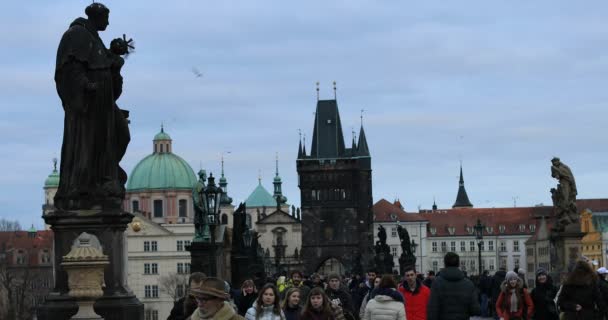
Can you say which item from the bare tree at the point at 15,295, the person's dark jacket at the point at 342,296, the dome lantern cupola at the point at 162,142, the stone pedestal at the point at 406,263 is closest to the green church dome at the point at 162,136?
the dome lantern cupola at the point at 162,142

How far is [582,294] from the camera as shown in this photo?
15.2 metres

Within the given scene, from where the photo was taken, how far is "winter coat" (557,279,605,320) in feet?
49.9

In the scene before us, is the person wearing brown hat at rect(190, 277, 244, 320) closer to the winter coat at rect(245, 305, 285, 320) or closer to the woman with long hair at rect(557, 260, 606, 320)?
the winter coat at rect(245, 305, 285, 320)

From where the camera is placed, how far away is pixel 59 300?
1351cm

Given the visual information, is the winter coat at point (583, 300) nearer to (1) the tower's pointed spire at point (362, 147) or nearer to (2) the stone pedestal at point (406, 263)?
(2) the stone pedestal at point (406, 263)

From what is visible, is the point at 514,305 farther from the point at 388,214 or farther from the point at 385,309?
the point at 388,214

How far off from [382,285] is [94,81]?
3305mm

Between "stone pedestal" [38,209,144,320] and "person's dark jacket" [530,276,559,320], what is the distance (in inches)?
250

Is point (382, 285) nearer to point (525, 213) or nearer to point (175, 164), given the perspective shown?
point (175, 164)

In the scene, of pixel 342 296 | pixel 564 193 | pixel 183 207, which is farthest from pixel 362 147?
pixel 342 296

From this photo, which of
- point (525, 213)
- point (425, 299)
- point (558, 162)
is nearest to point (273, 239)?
point (525, 213)

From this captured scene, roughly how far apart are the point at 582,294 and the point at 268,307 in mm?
4037

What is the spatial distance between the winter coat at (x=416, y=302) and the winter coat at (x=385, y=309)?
1.40 m

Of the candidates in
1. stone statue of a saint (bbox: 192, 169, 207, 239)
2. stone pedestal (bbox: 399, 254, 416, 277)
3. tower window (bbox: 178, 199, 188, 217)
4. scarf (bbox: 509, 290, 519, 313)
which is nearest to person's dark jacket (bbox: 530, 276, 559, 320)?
scarf (bbox: 509, 290, 519, 313)
